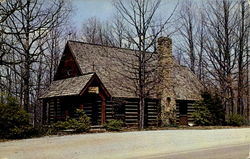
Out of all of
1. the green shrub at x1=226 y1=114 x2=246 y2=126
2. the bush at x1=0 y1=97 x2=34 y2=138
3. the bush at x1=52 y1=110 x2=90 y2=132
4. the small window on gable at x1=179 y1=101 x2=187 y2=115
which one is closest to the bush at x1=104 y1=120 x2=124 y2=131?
the bush at x1=52 y1=110 x2=90 y2=132

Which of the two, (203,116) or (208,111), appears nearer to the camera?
(203,116)

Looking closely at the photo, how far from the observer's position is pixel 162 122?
27812mm

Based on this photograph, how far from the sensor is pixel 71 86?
23.7 meters

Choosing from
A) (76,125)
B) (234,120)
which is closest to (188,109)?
(234,120)

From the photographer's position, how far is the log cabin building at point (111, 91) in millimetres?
25109

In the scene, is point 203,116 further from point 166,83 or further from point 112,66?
point 112,66

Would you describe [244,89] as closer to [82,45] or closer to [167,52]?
[167,52]

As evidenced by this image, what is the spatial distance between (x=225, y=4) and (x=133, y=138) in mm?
17825

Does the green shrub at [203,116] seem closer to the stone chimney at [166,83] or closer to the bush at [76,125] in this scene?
the stone chimney at [166,83]

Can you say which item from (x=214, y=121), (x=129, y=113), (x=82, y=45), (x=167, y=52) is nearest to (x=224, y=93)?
(x=214, y=121)

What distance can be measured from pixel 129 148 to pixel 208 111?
1444 cm

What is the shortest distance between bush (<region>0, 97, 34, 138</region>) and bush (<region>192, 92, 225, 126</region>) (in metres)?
13.8

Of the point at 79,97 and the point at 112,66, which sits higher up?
the point at 112,66

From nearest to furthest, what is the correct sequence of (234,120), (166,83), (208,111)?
(208,111) < (234,120) < (166,83)
